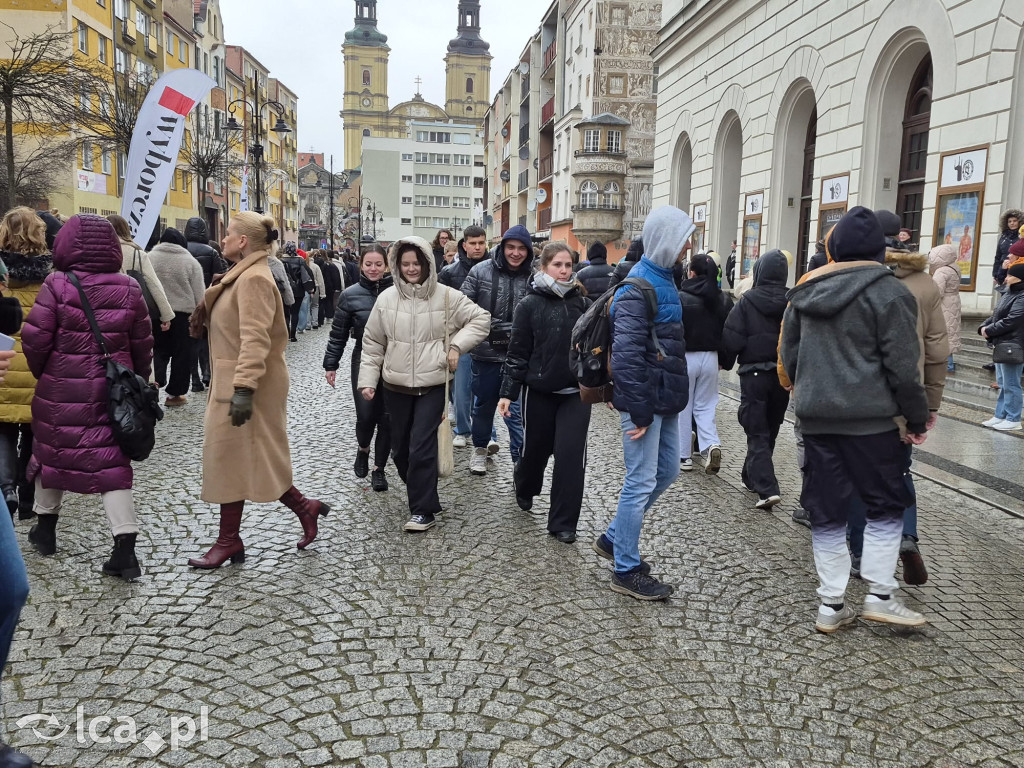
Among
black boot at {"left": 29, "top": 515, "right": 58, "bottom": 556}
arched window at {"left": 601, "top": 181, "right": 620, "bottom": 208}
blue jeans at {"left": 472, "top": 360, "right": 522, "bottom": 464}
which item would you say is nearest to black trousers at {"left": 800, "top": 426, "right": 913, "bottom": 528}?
blue jeans at {"left": 472, "top": 360, "right": 522, "bottom": 464}

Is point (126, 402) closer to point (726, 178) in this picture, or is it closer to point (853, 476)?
point (853, 476)

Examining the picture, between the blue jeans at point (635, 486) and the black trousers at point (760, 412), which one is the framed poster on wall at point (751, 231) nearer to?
the black trousers at point (760, 412)

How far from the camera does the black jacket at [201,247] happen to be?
448 inches

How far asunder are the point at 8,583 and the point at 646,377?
9.84 feet

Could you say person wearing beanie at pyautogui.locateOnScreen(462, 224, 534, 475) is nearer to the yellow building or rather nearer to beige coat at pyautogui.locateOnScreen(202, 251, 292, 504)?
beige coat at pyautogui.locateOnScreen(202, 251, 292, 504)

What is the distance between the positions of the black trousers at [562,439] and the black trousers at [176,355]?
600 cm

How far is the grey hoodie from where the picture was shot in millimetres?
4109

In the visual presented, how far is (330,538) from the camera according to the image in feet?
18.5

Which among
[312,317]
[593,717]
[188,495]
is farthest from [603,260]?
[312,317]

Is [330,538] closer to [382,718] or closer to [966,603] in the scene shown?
[382,718]

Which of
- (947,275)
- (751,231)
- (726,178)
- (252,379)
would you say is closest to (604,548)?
(252,379)

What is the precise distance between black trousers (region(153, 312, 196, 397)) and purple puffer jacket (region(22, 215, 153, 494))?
5.71m

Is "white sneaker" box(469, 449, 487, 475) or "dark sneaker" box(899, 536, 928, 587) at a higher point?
"dark sneaker" box(899, 536, 928, 587)

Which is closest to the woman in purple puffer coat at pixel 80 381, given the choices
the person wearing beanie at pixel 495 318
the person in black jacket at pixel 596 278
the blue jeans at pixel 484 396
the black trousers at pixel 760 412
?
the person wearing beanie at pixel 495 318
